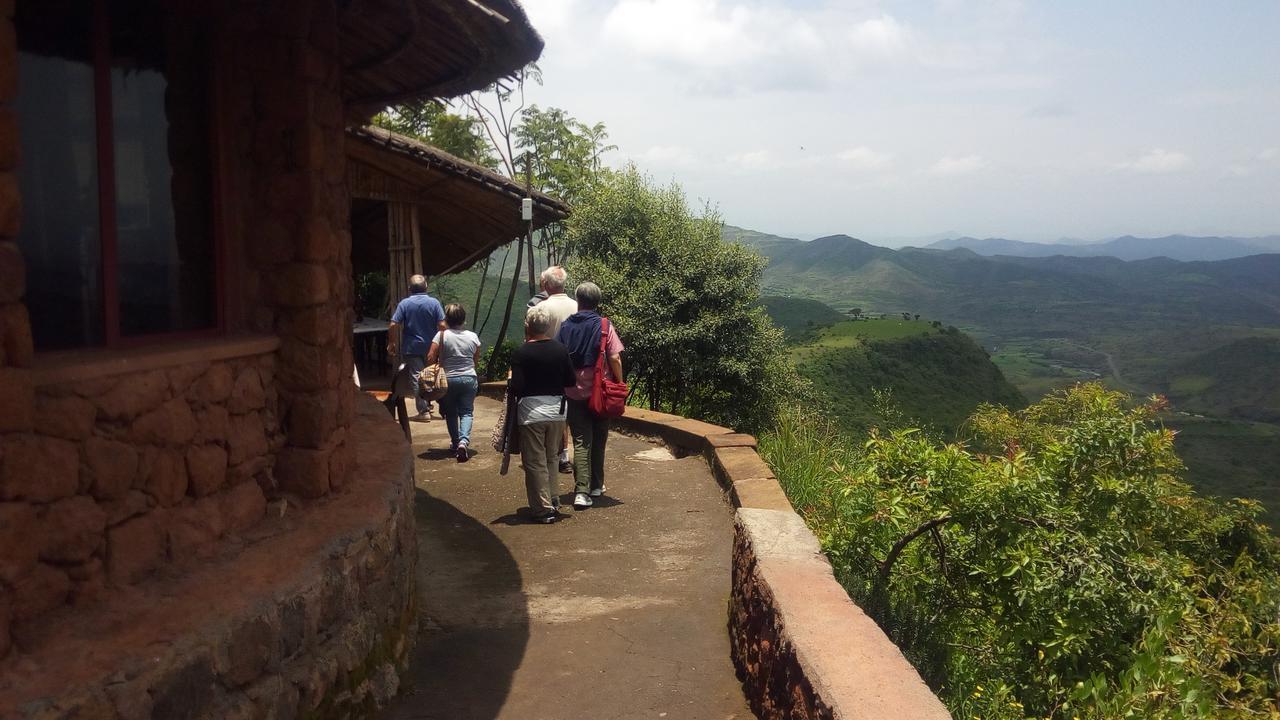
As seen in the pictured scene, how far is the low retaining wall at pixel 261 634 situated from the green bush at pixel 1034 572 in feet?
8.36

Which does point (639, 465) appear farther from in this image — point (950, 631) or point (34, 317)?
point (34, 317)

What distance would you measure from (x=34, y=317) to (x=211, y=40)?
1.53 metres

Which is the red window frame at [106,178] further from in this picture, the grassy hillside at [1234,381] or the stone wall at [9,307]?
the grassy hillside at [1234,381]

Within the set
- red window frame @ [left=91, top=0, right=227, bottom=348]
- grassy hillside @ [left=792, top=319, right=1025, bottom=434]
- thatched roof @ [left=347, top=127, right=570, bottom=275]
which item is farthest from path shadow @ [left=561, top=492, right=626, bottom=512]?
grassy hillside @ [left=792, top=319, right=1025, bottom=434]

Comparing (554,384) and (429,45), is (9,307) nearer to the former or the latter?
(429,45)

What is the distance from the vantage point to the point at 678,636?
5.04m

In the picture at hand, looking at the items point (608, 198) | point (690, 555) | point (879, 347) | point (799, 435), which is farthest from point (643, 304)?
point (879, 347)

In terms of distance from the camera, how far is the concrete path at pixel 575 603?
4.32 meters

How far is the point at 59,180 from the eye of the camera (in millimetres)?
3299

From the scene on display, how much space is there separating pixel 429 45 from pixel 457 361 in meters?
4.17

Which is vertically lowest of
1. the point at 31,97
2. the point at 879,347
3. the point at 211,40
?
the point at 879,347

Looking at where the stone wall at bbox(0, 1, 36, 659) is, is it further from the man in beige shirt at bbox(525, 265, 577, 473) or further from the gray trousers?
the man in beige shirt at bbox(525, 265, 577, 473)

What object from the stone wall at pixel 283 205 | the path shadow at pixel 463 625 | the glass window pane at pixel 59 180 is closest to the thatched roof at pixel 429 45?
the stone wall at pixel 283 205

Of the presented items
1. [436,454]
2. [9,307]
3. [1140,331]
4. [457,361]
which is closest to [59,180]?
[9,307]
